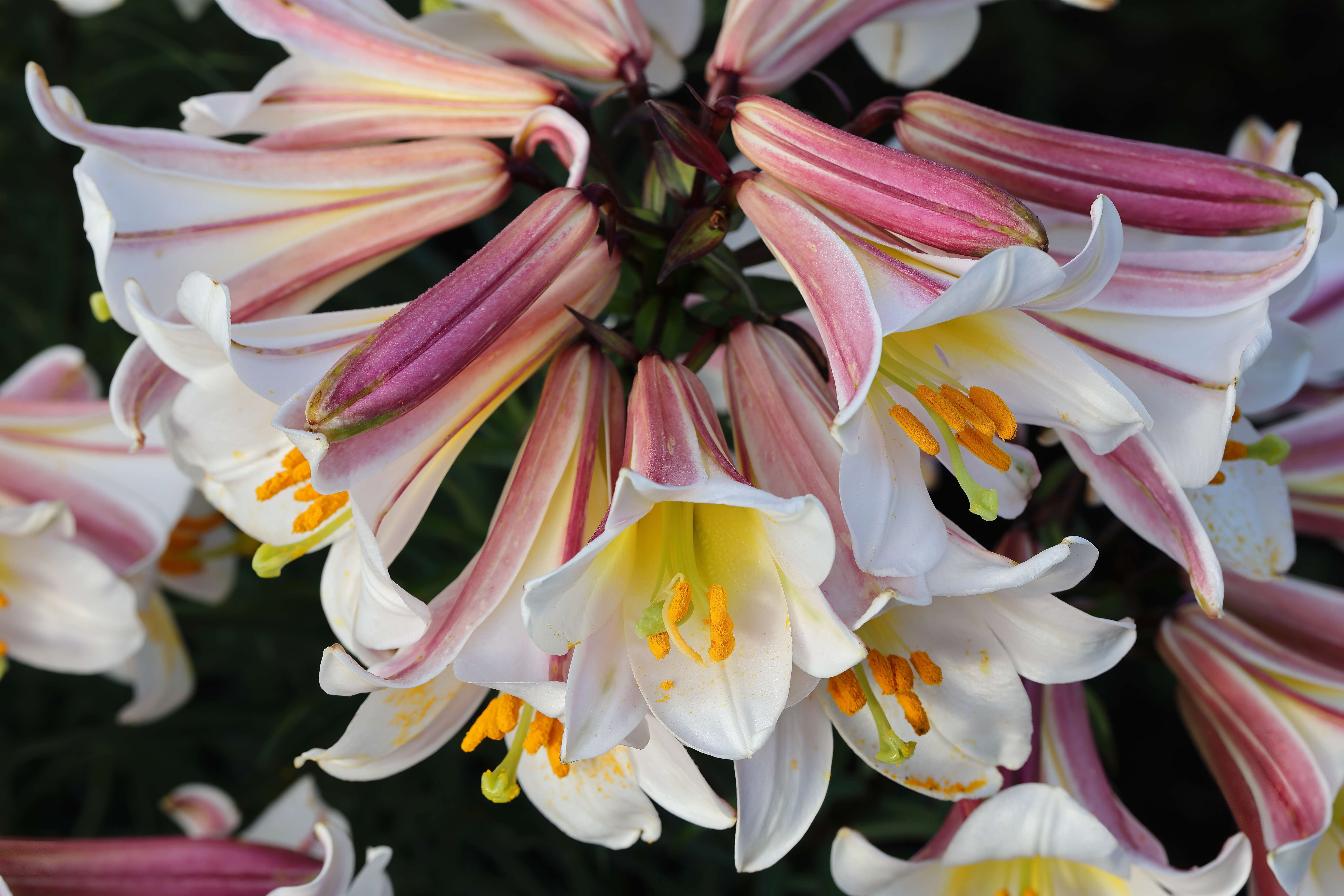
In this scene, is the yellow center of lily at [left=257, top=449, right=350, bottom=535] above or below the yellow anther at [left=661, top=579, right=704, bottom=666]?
below

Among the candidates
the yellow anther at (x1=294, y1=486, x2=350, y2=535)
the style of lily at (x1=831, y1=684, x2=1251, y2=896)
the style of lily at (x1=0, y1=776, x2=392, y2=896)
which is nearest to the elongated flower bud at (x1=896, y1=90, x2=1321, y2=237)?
the style of lily at (x1=831, y1=684, x2=1251, y2=896)

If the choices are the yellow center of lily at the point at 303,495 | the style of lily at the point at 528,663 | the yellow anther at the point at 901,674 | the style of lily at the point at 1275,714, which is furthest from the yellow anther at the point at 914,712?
the yellow center of lily at the point at 303,495

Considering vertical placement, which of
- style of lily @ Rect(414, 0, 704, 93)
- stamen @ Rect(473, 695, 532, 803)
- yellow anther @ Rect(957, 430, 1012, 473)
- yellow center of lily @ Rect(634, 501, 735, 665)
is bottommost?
stamen @ Rect(473, 695, 532, 803)

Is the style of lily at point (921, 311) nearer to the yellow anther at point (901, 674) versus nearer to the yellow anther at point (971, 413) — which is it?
the yellow anther at point (971, 413)

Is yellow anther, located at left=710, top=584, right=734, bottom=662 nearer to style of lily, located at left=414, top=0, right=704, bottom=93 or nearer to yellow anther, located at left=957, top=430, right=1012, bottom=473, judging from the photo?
yellow anther, located at left=957, top=430, right=1012, bottom=473

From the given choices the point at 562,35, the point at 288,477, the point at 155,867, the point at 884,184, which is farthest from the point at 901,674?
the point at 155,867

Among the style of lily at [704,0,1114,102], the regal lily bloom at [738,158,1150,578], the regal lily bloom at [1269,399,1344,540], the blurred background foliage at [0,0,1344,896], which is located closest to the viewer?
the regal lily bloom at [738,158,1150,578]

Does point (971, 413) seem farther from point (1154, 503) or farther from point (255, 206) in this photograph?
point (255, 206)

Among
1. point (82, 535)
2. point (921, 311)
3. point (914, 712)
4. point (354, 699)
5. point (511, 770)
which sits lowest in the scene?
point (354, 699)
